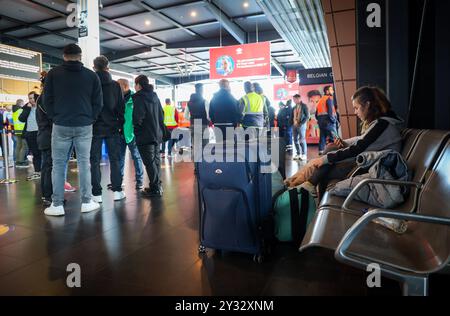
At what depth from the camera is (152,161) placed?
402cm

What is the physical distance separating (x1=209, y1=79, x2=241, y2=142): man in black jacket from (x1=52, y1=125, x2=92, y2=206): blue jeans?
2270mm

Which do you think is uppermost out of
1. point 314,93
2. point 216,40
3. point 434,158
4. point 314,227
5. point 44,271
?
point 216,40

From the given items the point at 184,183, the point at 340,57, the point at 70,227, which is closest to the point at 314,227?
the point at 70,227

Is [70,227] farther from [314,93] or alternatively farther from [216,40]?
[216,40]

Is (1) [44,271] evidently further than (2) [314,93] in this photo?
No

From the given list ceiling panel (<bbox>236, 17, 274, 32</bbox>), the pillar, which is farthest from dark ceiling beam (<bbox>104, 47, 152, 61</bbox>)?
the pillar

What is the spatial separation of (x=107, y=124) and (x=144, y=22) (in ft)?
27.7

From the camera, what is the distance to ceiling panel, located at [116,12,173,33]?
1042 cm

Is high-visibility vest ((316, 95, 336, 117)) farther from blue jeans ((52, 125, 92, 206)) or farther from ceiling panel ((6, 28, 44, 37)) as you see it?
ceiling panel ((6, 28, 44, 37))

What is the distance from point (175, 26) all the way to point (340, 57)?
7160 mm

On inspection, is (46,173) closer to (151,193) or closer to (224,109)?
(151,193)

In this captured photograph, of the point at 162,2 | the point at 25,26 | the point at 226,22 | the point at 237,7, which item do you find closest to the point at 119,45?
the point at 25,26

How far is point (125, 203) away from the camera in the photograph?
12.2 ft

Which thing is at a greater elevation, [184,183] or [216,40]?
[216,40]
